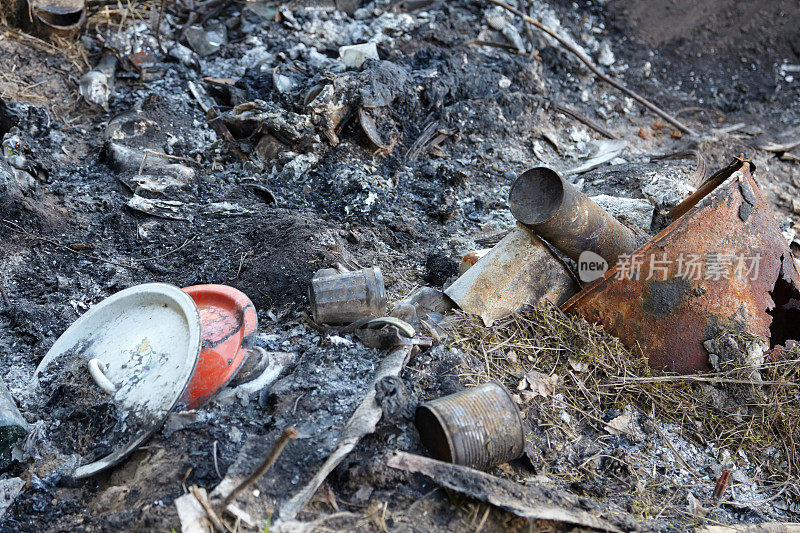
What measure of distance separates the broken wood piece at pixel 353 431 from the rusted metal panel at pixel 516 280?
67cm

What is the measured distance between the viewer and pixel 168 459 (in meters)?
2.34

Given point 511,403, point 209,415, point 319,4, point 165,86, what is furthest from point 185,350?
point 319,4

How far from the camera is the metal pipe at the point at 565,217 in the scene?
119 inches

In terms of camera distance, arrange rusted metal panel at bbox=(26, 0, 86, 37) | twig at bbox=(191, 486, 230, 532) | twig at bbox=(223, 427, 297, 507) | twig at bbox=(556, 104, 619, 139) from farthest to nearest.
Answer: twig at bbox=(556, 104, 619, 139) → rusted metal panel at bbox=(26, 0, 86, 37) → twig at bbox=(191, 486, 230, 532) → twig at bbox=(223, 427, 297, 507)

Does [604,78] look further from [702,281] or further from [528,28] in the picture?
[702,281]

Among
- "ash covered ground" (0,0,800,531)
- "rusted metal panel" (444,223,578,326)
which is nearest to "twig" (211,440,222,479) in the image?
Answer: "ash covered ground" (0,0,800,531)

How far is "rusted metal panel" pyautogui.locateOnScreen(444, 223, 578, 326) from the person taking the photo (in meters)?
3.26

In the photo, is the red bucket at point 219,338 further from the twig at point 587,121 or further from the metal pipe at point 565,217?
the twig at point 587,121

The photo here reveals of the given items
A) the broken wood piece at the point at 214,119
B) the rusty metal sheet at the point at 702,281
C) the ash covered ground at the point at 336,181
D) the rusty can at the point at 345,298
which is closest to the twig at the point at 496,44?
the ash covered ground at the point at 336,181

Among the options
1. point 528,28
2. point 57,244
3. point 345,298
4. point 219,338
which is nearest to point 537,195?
point 345,298

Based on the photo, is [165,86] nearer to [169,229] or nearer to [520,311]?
[169,229]

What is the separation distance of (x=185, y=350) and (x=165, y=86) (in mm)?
3865

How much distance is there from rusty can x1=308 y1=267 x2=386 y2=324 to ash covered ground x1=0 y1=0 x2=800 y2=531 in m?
0.16

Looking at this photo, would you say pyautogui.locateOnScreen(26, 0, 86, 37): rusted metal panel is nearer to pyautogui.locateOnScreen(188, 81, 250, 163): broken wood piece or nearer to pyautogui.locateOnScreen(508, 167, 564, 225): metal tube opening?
pyautogui.locateOnScreen(188, 81, 250, 163): broken wood piece
